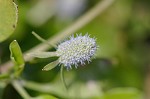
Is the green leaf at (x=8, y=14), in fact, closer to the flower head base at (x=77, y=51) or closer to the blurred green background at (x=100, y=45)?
→ the flower head base at (x=77, y=51)

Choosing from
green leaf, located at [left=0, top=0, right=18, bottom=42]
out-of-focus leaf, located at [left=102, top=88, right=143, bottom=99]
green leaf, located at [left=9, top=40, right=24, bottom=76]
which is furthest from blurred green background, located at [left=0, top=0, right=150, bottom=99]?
green leaf, located at [left=0, top=0, right=18, bottom=42]

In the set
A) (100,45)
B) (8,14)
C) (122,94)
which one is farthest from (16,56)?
(100,45)

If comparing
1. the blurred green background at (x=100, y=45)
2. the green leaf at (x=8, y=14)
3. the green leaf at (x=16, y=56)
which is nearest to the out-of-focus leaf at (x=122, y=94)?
the blurred green background at (x=100, y=45)

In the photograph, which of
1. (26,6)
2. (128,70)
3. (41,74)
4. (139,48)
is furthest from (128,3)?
(41,74)

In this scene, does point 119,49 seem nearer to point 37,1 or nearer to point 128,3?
point 128,3

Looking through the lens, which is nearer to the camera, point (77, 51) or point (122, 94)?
point (77, 51)

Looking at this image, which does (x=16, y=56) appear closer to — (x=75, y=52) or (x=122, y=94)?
(x=75, y=52)
